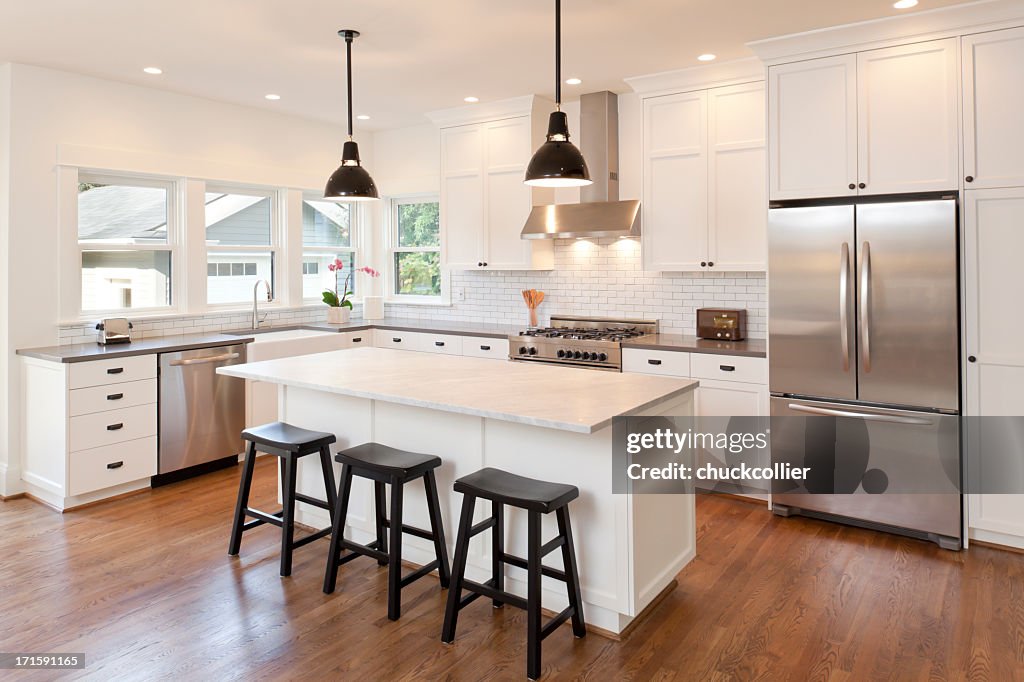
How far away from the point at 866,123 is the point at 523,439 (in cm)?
263

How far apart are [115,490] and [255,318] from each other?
5.85 feet

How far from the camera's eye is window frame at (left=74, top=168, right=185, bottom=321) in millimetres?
4750

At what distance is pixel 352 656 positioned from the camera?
8.51 feet

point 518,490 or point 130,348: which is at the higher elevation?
point 130,348

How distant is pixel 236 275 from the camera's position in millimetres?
5855

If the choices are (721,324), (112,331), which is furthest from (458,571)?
(112,331)

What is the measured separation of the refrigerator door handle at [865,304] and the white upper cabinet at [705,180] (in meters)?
0.77

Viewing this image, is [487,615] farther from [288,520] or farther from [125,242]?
[125,242]

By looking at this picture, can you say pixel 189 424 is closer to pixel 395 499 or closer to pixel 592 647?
pixel 395 499

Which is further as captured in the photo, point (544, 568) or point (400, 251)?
point (400, 251)

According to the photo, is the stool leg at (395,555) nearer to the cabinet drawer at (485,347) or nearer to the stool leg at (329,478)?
the stool leg at (329,478)

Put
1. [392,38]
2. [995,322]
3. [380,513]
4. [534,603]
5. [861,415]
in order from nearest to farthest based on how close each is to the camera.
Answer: [534,603]
[380,513]
[995,322]
[861,415]
[392,38]

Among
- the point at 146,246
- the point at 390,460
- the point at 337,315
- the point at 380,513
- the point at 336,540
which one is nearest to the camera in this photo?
the point at 390,460

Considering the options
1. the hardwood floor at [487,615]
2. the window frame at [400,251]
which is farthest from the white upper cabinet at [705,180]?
the window frame at [400,251]
